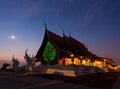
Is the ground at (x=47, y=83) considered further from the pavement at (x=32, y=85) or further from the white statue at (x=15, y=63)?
the white statue at (x=15, y=63)

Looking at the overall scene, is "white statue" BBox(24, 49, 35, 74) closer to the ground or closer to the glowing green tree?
the ground

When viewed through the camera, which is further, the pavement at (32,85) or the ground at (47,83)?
the ground at (47,83)

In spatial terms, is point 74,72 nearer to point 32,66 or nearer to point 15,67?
point 32,66

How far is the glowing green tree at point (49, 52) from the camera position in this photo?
36306 millimetres

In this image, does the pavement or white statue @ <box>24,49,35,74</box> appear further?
white statue @ <box>24,49,35,74</box>

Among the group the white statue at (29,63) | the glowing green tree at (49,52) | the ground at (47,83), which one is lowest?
the ground at (47,83)

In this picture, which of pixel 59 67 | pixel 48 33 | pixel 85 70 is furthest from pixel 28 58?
pixel 48 33

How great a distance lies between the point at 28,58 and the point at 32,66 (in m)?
1.18

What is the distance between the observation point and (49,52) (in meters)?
37.0

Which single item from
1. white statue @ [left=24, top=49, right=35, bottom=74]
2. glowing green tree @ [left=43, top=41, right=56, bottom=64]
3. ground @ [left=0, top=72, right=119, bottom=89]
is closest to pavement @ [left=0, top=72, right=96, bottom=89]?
ground @ [left=0, top=72, right=119, bottom=89]

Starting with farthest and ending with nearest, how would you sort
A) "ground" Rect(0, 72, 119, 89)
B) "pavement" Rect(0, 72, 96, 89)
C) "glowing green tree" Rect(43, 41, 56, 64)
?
"glowing green tree" Rect(43, 41, 56, 64), "ground" Rect(0, 72, 119, 89), "pavement" Rect(0, 72, 96, 89)

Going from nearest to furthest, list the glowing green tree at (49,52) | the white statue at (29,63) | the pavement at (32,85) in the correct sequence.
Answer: the pavement at (32,85) → the white statue at (29,63) → the glowing green tree at (49,52)

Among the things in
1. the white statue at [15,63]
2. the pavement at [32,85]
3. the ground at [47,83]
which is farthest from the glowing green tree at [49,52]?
the pavement at [32,85]

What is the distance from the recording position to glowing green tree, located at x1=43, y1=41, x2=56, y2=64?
36.3 metres
